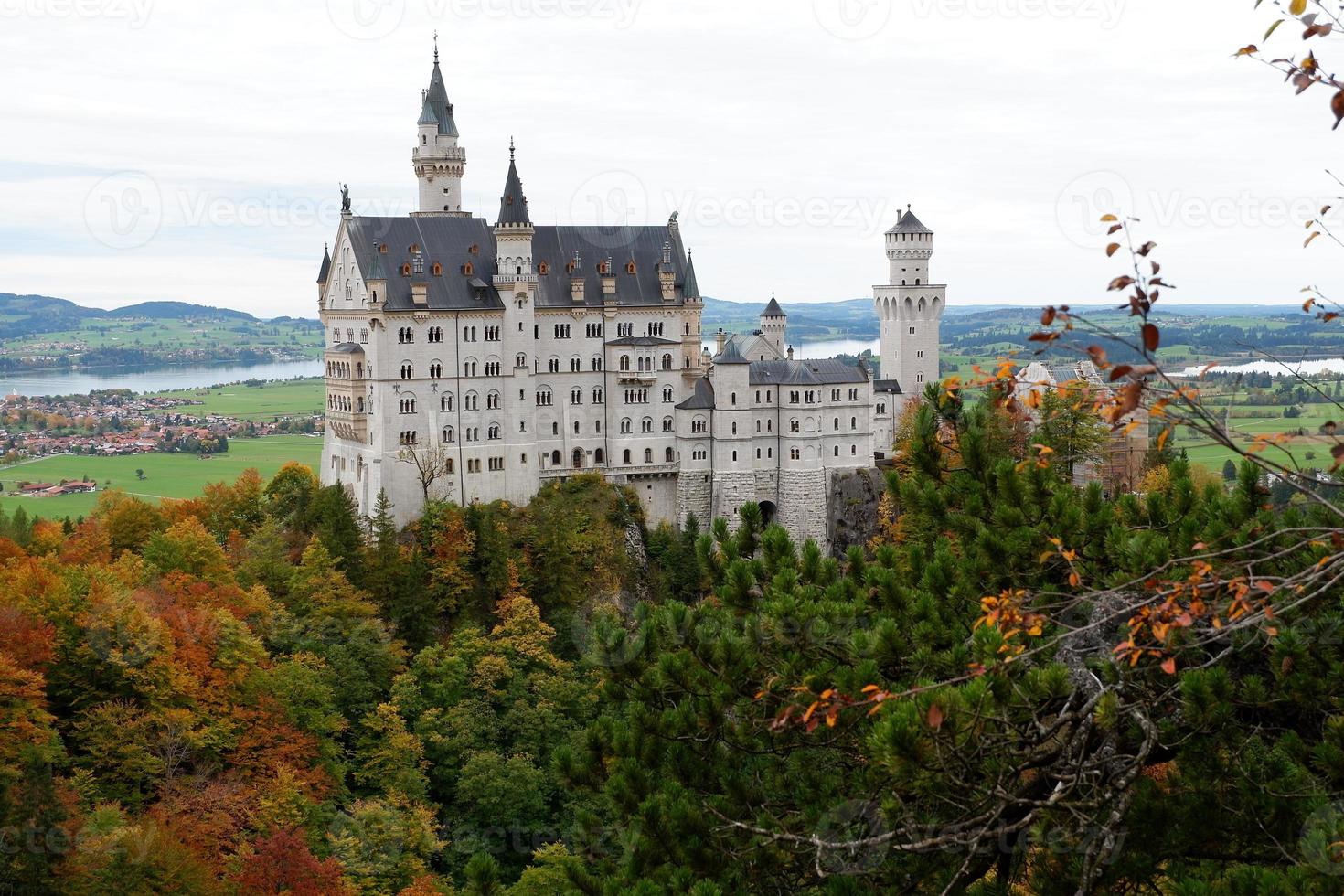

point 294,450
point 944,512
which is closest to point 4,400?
point 294,450

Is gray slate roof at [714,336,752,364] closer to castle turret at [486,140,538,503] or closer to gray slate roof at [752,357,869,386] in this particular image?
gray slate roof at [752,357,869,386]

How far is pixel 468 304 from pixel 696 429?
1367cm

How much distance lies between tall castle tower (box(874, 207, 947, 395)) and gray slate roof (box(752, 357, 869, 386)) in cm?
1450

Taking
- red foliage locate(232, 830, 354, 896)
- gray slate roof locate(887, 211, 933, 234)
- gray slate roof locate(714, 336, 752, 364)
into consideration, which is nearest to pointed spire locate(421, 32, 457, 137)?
gray slate roof locate(714, 336, 752, 364)

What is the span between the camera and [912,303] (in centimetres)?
9538

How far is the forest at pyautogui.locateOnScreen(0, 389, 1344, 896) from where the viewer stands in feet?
52.5

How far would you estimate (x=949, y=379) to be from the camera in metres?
14.6

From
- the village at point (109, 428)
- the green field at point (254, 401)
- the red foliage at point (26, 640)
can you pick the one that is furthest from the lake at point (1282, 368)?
the green field at point (254, 401)

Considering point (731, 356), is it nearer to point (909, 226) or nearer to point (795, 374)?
point (795, 374)

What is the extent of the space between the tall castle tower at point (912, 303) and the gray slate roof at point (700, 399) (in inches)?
741

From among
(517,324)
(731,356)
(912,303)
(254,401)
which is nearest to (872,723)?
(517,324)

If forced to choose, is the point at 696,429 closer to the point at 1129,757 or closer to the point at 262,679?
the point at 262,679

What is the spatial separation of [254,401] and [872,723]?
170 m

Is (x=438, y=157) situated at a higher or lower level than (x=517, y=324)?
higher
